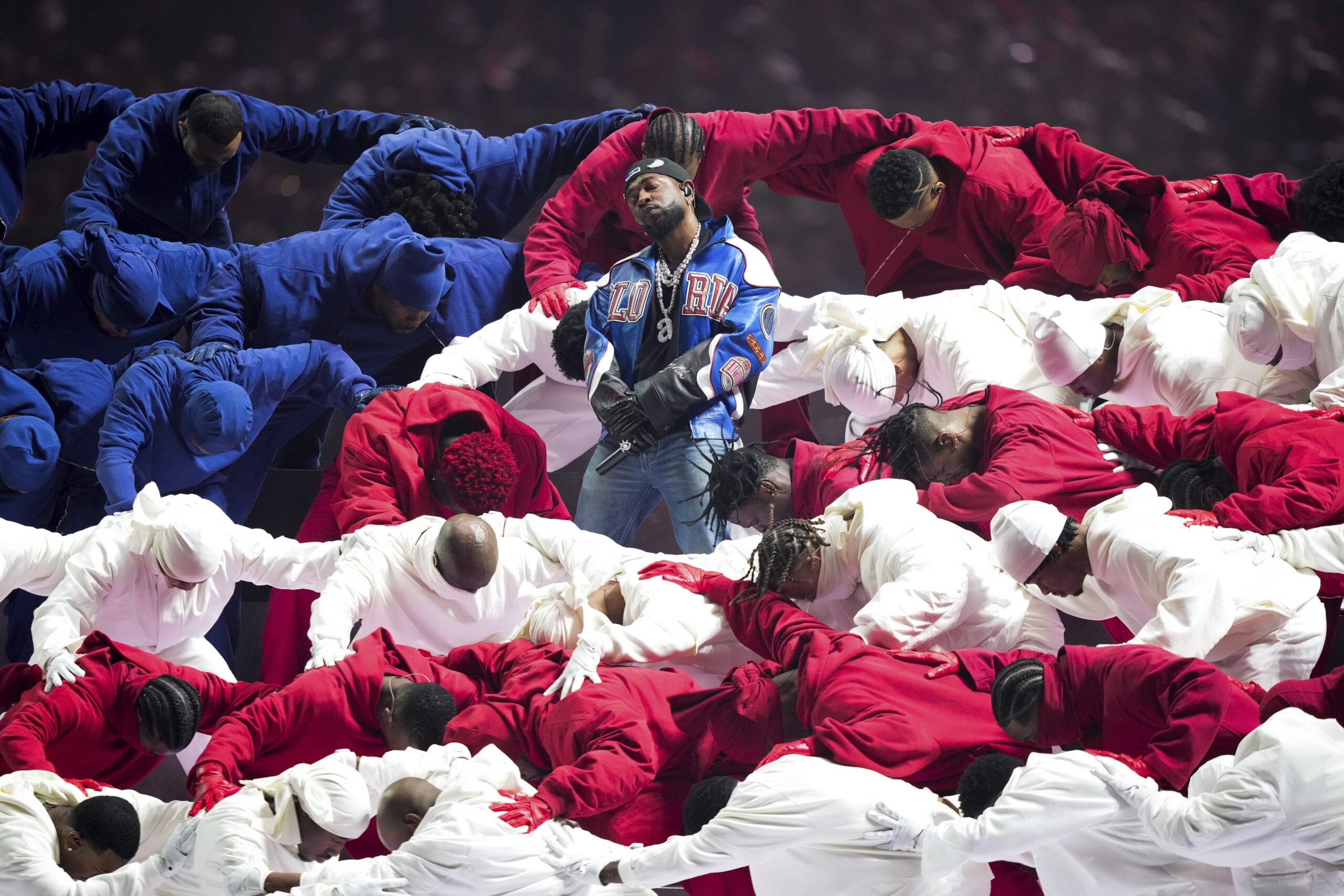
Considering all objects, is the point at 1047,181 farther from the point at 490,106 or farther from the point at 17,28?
the point at 17,28

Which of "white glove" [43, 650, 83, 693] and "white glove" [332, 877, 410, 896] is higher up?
"white glove" [332, 877, 410, 896]

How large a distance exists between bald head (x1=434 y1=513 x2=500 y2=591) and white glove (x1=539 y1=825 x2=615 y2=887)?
0.99m

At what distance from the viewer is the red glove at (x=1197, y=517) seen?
3.44 meters

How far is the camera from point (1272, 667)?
3.28m

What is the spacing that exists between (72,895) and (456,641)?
4.04 feet

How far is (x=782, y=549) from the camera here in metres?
3.64

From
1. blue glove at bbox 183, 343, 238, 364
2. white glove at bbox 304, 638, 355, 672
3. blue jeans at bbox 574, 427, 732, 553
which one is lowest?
blue jeans at bbox 574, 427, 732, 553

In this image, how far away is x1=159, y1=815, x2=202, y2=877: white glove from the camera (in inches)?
121

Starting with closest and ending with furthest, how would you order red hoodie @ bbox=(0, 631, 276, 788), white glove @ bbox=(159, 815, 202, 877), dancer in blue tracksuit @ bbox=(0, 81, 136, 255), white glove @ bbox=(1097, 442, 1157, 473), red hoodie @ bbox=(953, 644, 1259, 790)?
red hoodie @ bbox=(953, 644, 1259, 790) < white glove @ bbox=(159, 815, 202, 877) < red hoodie @ bbox=(0, 631, 276, 788) < white glove @ bbox=(1097, 442, 1157, 473) < dancer in blue tracksuit @ bbox=(0, 81, 136, 255)

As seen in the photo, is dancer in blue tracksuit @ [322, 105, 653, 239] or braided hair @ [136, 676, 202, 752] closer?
braided hair @ [136, 676, 202, 752]

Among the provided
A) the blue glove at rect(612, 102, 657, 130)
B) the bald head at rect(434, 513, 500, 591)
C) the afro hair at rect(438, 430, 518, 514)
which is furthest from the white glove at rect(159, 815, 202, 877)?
the blue glove at rect(612, 102, 657, 130)

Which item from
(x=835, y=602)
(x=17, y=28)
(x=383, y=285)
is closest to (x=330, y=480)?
(x=383, y=285)

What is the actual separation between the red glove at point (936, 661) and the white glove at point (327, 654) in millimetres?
1200

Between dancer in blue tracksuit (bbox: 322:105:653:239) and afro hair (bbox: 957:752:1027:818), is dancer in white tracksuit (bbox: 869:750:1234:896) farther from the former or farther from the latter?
dancer in blue tracksuit (bbox: 322:105:653:239)
